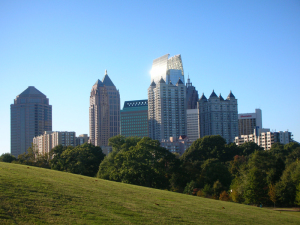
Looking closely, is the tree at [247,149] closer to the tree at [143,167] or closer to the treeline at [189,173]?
the treeline at [189,173]

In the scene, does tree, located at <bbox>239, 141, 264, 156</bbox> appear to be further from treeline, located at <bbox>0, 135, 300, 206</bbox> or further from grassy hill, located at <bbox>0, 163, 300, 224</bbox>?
grassy hill, located at <bbox>0, 163, 300, 224</bbox>

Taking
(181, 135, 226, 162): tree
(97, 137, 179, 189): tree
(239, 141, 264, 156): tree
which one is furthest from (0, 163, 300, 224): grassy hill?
(239, 141, 264, 156): tree

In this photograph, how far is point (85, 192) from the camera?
91.9ft

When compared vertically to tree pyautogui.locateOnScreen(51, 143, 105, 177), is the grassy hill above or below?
above

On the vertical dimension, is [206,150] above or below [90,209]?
below

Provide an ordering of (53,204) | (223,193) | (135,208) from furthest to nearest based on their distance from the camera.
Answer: (223,193) → (135,208) → (53,204)

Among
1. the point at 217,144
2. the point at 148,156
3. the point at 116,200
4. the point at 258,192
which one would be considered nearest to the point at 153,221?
the point at 116,200

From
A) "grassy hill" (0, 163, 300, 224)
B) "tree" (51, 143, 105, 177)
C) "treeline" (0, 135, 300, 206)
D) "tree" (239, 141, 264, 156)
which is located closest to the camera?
"grassy hill" (0, 163, 300, 224)

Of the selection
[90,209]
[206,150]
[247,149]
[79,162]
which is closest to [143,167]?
[79,162]

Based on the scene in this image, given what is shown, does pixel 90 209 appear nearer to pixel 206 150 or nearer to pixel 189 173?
pixel 189 173

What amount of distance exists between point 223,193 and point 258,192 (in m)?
8.99

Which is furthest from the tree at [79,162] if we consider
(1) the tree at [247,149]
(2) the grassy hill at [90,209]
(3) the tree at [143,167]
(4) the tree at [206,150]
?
(1) the tree at [247,149]

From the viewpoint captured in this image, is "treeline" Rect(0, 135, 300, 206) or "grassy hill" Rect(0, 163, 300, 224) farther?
"treeline" Rect(0, 135, 300, 206)

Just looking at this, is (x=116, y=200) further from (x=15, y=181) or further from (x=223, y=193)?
(x=223, y=193)
